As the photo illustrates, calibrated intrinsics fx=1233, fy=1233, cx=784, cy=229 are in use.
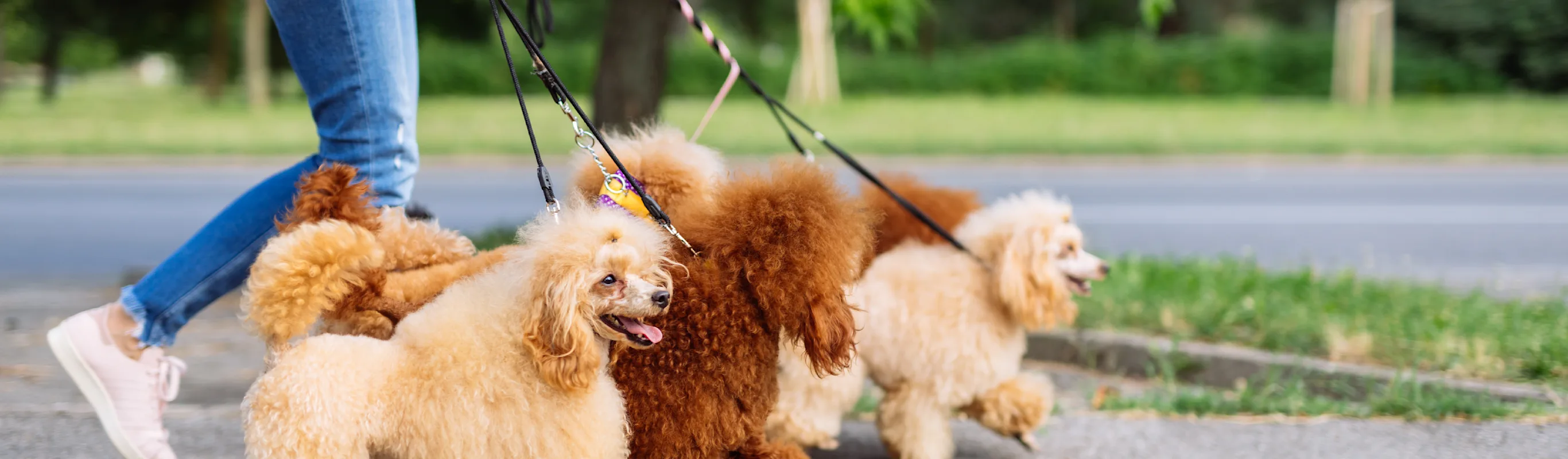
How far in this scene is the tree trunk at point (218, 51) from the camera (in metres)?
25.7

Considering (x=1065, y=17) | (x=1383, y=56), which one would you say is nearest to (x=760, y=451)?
(x=1383, y=56)

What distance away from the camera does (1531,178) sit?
484 inches

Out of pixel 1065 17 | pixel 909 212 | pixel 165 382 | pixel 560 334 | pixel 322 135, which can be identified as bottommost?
pixel 1065 17

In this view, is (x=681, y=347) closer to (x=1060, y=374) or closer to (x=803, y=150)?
(x=803, y=150)

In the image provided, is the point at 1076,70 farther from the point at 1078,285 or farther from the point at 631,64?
the point at 1078,285

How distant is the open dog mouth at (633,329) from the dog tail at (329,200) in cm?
56

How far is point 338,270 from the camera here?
2.30 meters

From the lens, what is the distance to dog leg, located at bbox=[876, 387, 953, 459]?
323cm

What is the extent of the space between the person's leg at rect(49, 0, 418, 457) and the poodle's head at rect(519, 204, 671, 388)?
65 centimetres

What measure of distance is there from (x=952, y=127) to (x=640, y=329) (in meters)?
16.0

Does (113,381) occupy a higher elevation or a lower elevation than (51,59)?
lower

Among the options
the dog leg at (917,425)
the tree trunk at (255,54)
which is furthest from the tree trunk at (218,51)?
the dog leg at (917,425)

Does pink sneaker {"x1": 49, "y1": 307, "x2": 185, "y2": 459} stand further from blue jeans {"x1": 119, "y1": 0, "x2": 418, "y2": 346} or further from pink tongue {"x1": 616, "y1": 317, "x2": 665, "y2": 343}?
pink tongue {"x1": 616, "y1": 317, "x2": 665, "y2": 343}

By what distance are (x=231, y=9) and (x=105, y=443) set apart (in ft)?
97.7
